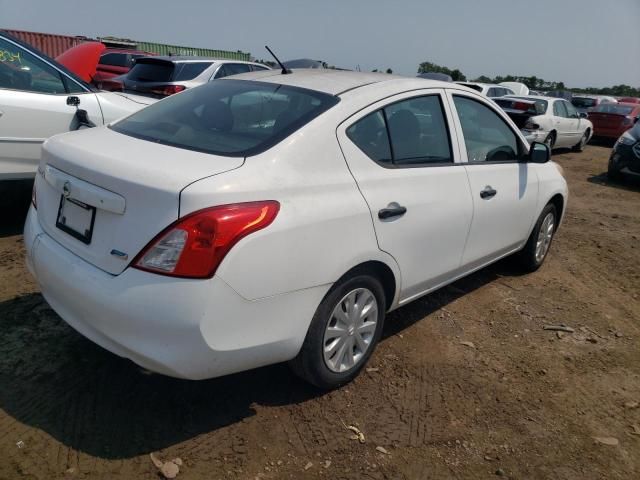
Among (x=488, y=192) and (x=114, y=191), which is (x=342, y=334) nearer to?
(x=114, y=191)

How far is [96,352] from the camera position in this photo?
304 cm

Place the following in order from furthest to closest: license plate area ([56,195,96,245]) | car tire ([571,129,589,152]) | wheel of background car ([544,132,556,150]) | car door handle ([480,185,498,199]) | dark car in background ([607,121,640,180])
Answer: car tire ([571,129,589,152])
wheel of background car ([544,132,556,150])
dark car in background ([607,121,640,180])
car door handle ([480,185,498,199])
license plate area ([56,195,96,245])

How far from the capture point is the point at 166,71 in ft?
29.5

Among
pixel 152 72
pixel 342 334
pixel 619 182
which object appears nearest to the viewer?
pixel 342 334

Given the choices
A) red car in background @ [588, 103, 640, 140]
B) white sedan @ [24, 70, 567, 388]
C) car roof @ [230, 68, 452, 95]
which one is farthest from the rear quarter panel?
red car in background @ [588, 103, 640, 140]

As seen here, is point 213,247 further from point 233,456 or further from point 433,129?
point 433,129

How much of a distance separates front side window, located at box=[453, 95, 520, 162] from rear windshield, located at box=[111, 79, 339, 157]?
3.99ft

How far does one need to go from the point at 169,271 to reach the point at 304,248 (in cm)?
60

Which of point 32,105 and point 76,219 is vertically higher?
point 32,105

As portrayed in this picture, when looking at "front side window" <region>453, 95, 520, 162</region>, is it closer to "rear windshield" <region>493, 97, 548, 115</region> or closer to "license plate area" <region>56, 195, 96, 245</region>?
Result: "license plate area" <region>56, 195, 96, 245</region>

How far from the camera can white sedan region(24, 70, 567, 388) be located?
217cm

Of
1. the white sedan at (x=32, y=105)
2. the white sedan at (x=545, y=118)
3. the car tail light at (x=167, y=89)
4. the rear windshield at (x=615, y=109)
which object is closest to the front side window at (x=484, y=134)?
the white sedan at (x=32, y=105)

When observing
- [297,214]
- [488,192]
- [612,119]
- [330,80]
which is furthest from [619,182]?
[297,214]

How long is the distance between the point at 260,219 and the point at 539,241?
3423mm
